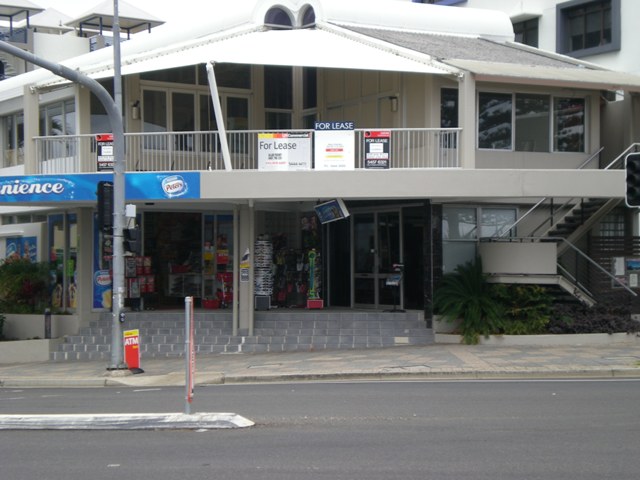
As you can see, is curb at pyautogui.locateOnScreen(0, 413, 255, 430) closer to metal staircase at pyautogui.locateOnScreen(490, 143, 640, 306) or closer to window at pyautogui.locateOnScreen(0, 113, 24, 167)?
metal staircase at pyautogui.locateOnScreen(490, 143, 640, 306)

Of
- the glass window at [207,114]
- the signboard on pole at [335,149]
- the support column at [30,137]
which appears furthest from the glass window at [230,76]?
the signboard on pole at [335,149]

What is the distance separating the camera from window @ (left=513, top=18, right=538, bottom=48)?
138 feet

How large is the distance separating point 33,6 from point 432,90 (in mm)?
31429

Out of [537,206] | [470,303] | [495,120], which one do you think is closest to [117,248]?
[470,303]

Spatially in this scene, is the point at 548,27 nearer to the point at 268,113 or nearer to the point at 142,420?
the point at 268,113

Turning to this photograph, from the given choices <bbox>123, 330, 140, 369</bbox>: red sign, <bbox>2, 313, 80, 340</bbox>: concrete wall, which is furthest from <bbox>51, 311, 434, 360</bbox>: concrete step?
<bbox>123, 330, 140, 369</bbox>: red sign

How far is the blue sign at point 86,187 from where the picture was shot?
21609 millimetres

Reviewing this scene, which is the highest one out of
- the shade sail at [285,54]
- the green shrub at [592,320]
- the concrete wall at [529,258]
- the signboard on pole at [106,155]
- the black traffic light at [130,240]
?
the shade sail at [285,54]

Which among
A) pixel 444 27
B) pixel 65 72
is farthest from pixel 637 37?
pixel 65 72

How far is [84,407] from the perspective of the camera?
1408 centimetres

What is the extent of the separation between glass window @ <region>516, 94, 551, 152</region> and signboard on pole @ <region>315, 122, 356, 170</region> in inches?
203

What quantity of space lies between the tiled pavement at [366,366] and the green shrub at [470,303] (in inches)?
23.1

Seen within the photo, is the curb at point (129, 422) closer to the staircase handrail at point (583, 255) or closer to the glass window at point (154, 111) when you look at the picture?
the staircase handrail at point (583, 255)

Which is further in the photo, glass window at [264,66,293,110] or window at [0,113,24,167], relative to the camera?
window at [0,113,24,167]
